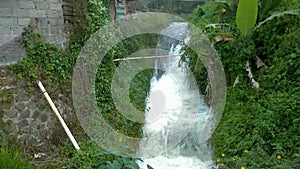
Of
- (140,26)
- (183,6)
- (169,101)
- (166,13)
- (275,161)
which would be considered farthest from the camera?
(183,6)

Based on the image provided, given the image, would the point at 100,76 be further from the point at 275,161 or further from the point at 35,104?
the point at 275,161

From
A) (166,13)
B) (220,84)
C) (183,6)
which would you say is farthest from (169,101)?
(183,6)

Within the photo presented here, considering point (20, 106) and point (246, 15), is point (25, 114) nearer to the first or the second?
point (20, 106)

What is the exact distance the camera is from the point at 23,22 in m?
4.43

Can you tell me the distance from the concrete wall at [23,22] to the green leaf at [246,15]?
2.60 m

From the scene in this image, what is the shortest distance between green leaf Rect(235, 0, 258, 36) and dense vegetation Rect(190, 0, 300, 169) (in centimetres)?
14

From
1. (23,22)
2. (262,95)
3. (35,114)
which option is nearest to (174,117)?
(262,95)

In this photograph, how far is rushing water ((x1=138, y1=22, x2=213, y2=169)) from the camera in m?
4.53

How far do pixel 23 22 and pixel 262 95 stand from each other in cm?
334

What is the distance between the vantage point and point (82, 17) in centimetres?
512

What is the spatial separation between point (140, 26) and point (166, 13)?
6.85 feet

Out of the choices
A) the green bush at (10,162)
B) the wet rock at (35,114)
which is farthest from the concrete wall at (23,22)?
the green bush at (10,162)

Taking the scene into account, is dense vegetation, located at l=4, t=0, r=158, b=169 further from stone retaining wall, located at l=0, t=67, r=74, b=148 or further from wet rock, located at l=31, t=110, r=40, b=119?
wet rock, located at l=31, t=110, r=40, b=119

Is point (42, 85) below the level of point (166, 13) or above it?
below
